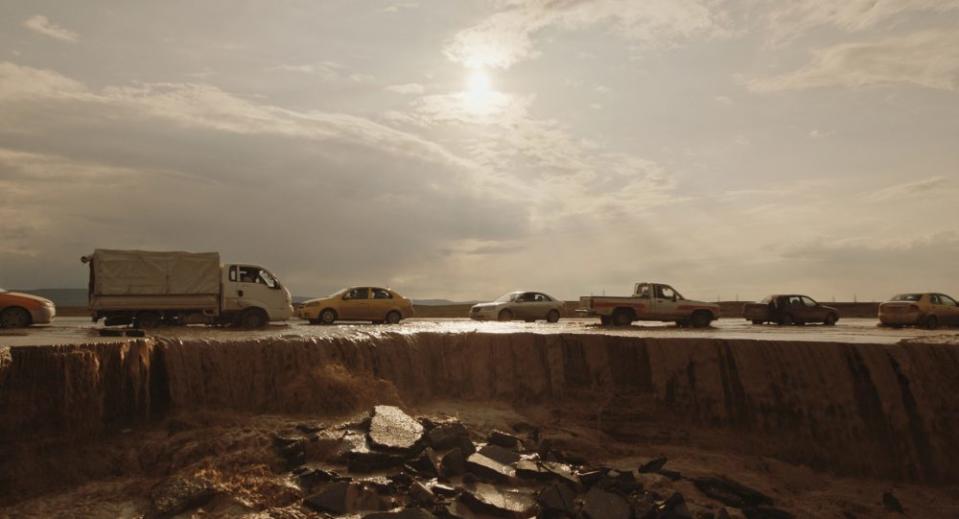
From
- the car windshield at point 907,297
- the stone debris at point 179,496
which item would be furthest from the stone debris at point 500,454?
the car windshield at point 907,297

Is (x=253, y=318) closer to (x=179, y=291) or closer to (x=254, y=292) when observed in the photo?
(x=254, y=292)

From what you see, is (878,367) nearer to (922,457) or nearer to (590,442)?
(922,457)

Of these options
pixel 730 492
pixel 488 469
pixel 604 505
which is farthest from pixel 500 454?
pixel 730 492

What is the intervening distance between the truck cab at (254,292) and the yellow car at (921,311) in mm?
21845

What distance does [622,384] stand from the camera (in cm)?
1638

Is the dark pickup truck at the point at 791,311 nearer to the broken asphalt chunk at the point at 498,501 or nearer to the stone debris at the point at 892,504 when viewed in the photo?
the stone debris at the point at 892,504

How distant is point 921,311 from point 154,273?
26.8 meters

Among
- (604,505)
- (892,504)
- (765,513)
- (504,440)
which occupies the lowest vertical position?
(892,504)

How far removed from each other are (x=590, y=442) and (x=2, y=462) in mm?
10187

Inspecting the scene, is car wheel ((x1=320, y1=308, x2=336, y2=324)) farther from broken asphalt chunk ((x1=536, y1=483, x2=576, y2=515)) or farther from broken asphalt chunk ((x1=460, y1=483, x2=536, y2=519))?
broken asphalt chunk ((x1=536, y1=483, x2=576, y2=515))

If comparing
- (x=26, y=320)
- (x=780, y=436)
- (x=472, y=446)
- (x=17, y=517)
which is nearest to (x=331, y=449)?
(x=472, y=446)

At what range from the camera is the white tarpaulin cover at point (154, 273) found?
20.8 metres

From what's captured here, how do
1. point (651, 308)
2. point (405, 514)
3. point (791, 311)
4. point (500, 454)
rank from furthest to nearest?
point (791, 311) → point (651, 308) → point (500, 454) → point (405, 514)

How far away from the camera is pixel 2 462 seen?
10.3 m
